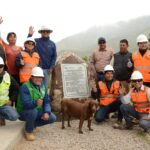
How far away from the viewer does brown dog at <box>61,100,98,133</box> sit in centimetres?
776

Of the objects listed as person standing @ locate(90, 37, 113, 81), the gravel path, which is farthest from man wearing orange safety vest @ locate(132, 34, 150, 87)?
the gravel path

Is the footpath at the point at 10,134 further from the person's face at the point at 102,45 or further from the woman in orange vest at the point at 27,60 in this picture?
the person's face at the point at 102,45

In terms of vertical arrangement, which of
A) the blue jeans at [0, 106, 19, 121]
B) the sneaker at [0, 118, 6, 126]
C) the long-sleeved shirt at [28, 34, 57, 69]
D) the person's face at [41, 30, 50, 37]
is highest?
the person's face at [41, 30, 50, 37]

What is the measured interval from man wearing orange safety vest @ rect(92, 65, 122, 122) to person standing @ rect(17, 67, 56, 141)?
5.89 ft

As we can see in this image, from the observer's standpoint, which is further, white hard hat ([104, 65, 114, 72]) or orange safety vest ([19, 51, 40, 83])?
white hard hat ([104, 65, 114, 72])

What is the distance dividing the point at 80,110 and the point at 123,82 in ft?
6.01

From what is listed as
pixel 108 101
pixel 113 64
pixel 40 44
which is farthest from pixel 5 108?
pixel 113 64

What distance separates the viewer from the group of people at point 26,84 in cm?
711

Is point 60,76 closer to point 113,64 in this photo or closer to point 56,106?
point 56,106

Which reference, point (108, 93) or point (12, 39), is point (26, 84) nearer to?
point (12, 39)

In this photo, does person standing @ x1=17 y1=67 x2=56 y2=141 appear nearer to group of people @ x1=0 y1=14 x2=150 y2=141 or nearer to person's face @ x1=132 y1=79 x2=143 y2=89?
group of people @ x1=0 y1=14 x2=150 y2=141

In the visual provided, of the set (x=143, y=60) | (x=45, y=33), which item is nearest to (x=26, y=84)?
(x=45, y=33)

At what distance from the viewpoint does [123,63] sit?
8.99 metres

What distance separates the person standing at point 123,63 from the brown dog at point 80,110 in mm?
1605
